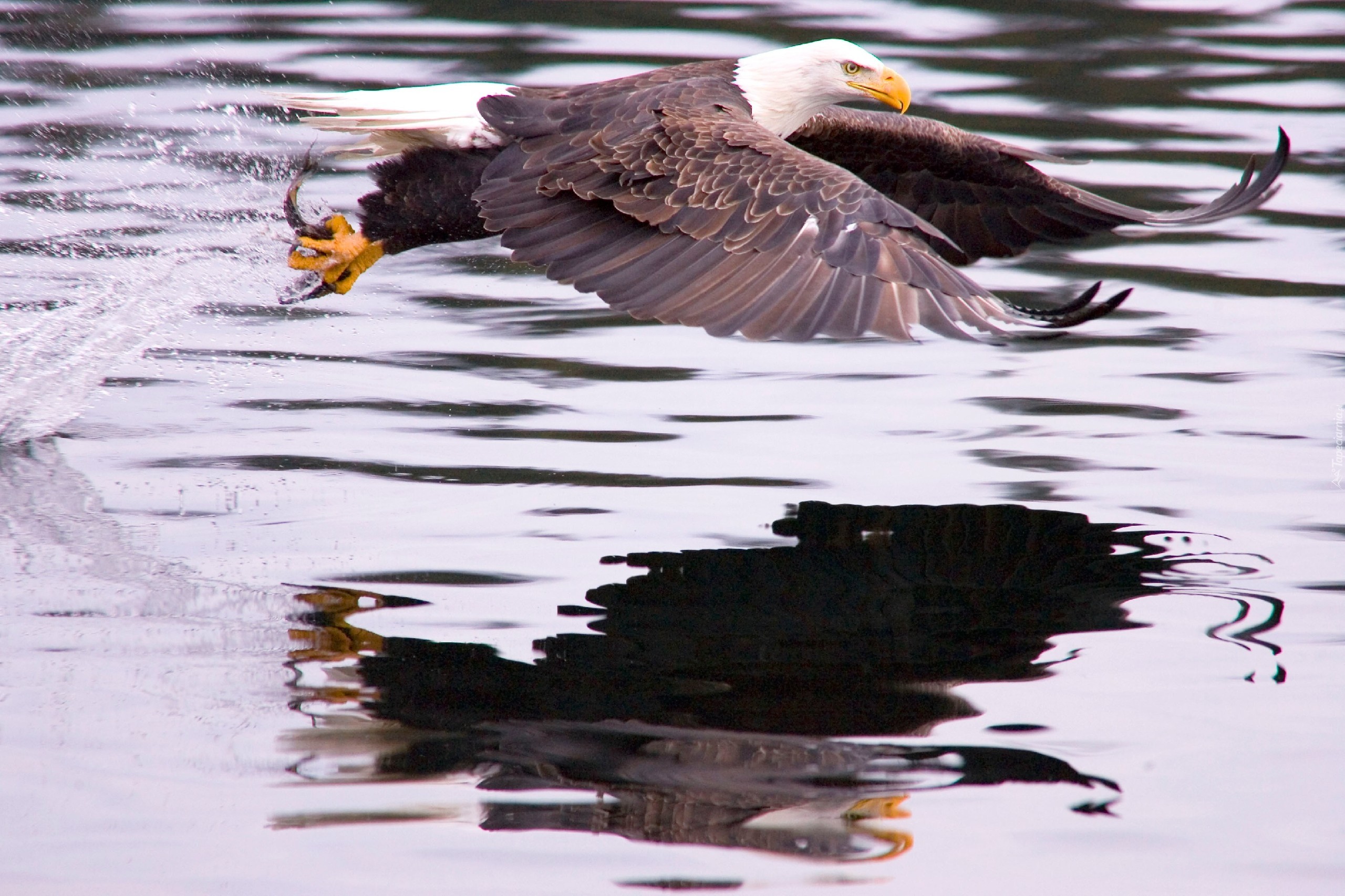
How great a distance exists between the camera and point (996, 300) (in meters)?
3.93

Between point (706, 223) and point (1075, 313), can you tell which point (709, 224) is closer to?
point (706, 223)

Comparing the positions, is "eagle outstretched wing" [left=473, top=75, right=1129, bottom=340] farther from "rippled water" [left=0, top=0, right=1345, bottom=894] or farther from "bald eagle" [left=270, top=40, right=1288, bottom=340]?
"rippled water" [left=0, top=0, right=1345, bottom=894]

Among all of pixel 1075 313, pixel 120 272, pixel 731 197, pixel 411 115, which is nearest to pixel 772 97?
pixel 731 197

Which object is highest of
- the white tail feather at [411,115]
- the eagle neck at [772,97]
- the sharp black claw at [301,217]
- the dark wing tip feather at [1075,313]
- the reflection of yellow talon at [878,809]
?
the eagle neck at [772,97]

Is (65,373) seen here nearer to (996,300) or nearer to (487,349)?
(487,349)

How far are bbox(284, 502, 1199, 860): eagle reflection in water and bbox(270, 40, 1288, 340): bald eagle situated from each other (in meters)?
0.58

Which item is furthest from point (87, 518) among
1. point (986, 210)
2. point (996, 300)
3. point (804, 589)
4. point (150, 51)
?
point (150, 51)

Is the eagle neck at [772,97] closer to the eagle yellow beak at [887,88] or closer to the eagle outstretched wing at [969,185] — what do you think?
the eagle yellow beak at [887,88]

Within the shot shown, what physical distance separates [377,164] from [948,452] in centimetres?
178

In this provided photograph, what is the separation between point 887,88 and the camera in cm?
511

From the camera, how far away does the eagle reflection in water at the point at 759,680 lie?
9.98 feet

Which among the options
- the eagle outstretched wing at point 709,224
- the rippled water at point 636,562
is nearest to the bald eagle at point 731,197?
the eagle outstretched wing at point 709,224

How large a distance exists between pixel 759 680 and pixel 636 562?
676 millimetres

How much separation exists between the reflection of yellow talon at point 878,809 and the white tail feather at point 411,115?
7.96 feet
